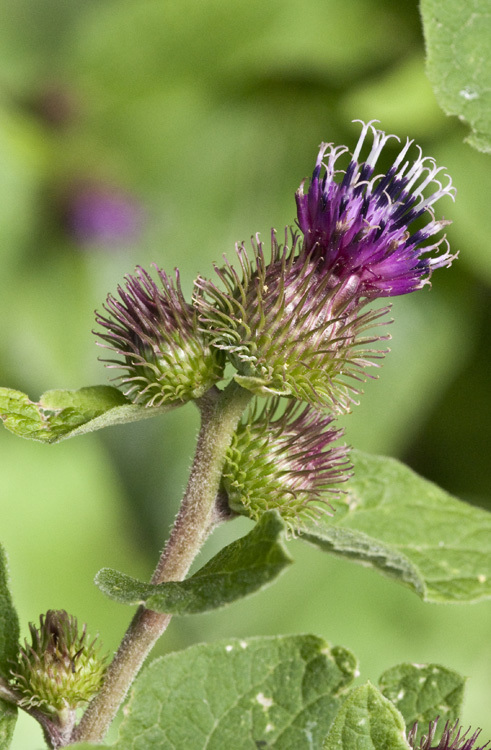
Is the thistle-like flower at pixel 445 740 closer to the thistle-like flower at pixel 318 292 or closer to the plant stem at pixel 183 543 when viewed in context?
the plant stem at pixel 183 543

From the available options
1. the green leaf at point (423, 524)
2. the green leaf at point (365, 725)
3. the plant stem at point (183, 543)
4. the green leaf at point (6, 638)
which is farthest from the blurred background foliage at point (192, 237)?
the green leaf at point (365, 725)

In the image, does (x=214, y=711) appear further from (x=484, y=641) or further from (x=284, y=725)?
(x=484, y=641)

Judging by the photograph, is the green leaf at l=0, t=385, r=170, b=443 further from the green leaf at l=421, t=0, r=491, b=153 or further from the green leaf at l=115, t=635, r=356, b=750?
the green leaf at l=421, t=0, r=491, b=153

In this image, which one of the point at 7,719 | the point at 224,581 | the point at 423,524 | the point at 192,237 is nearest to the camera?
the point at 224,581

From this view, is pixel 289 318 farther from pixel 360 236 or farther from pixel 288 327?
pixel 360 236

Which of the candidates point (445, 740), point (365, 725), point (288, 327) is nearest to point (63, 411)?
point (288, 327)

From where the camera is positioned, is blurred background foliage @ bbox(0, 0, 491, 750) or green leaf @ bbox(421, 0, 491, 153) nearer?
green leaf @ bbox(421, 0, 491, 153)

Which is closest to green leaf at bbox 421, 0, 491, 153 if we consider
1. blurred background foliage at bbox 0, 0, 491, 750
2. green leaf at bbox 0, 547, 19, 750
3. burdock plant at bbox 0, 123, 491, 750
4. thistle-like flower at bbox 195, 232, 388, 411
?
burdock plant at bbox 0, 123, 491, 750
